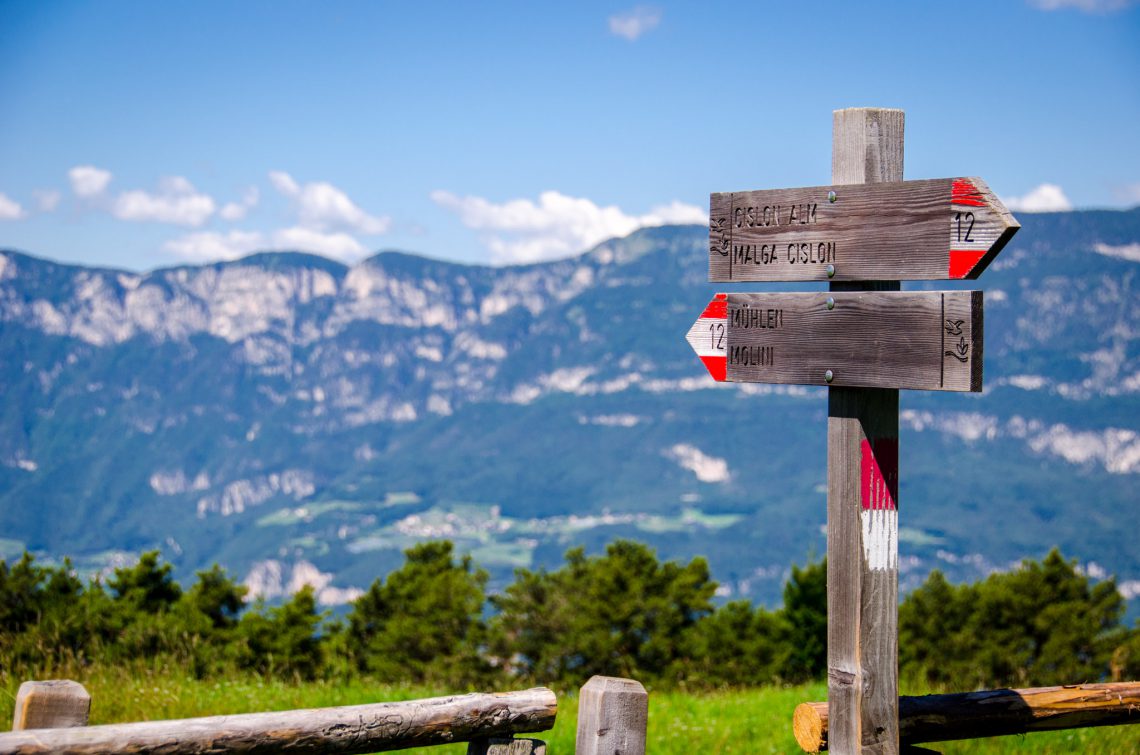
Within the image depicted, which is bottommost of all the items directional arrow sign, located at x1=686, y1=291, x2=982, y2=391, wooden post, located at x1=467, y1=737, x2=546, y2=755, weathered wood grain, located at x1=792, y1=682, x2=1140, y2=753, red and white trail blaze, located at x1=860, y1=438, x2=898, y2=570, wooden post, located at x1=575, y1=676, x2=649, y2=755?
weathered wood grain, located at x1=792, y1=682, x2=1140, y2=753

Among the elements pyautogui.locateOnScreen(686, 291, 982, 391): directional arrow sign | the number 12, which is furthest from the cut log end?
the number 12

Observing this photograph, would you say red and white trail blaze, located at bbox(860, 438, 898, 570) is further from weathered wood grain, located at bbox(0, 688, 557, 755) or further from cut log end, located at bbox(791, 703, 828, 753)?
weathered wood grain, located at bbox(0, 688, 557, 755)

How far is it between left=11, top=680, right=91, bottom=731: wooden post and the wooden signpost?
8.64 feet

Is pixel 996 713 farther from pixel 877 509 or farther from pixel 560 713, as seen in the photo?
pixel 560 713

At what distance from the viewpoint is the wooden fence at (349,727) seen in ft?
10.2

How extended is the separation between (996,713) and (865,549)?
3.85 ft

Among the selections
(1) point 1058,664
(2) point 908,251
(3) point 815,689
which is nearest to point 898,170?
(2) point 908,251

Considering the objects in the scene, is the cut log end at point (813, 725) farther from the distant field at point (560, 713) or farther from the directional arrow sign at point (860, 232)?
the distant field at point (560, 713)

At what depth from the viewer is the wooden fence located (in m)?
3.12

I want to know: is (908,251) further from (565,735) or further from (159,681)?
(159,681)

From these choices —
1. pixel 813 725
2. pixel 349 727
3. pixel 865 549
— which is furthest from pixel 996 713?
pixel 349 727

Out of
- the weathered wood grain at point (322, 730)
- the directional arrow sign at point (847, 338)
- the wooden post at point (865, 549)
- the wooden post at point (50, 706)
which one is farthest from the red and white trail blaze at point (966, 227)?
the wooden post at point (50, 706)

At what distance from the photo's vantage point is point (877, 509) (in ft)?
13.2

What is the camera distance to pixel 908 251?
391 centimetres
